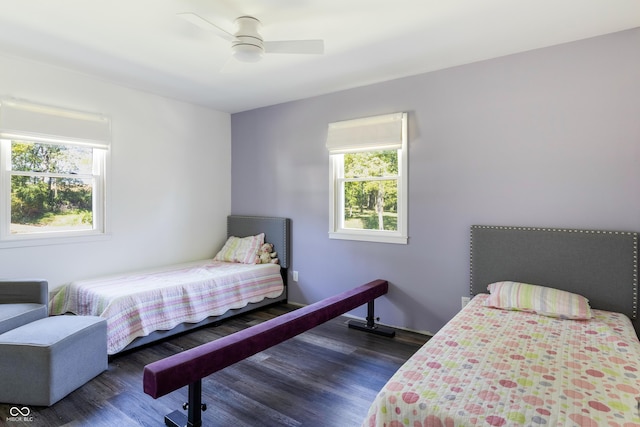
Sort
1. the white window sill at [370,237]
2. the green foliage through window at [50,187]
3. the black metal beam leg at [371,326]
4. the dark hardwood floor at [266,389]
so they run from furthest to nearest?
1. the white window sill at [370,237]
2. the black metal beam leg at [371,326]
3. the green foliage through window at [50,187]
4. the dark hardwood floor at [266,389]

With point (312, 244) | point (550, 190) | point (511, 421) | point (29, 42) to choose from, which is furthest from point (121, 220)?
point (550, 190)

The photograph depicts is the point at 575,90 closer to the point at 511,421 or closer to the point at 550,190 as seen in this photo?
the point at 550,190

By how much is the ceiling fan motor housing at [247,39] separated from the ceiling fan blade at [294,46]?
7 cm

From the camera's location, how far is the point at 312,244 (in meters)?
4.12

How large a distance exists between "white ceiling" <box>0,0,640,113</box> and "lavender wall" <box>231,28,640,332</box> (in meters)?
0.22

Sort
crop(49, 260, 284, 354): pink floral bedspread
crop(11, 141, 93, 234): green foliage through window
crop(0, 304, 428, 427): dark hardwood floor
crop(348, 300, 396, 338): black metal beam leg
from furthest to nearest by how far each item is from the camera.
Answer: crop(348, 300, 396, 338): black metal beam leg
crop(11, 141, 93, 234): green foliage through window
crop(49, 260, 284, 354): pink floral bedspread
crop(0, 304, 428, 427): dark hardwood floor

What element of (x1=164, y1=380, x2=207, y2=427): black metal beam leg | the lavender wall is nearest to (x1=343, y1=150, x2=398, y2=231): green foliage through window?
the lavender wall

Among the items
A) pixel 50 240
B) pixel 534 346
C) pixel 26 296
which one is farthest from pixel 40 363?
pixel 534 346

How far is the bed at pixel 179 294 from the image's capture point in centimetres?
288

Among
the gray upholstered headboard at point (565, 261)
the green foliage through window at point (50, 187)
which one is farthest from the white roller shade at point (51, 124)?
the gray upholstered headboard at point (565, 261)

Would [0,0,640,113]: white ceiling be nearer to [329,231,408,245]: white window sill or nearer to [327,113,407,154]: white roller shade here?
[327,113,407,154]: white roller shade

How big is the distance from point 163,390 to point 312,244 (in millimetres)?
Result: 2530

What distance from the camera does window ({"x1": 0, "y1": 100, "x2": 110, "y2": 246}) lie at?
304 cm

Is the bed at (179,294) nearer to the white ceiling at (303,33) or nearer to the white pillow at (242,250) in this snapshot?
the white pillow at (242,250)
